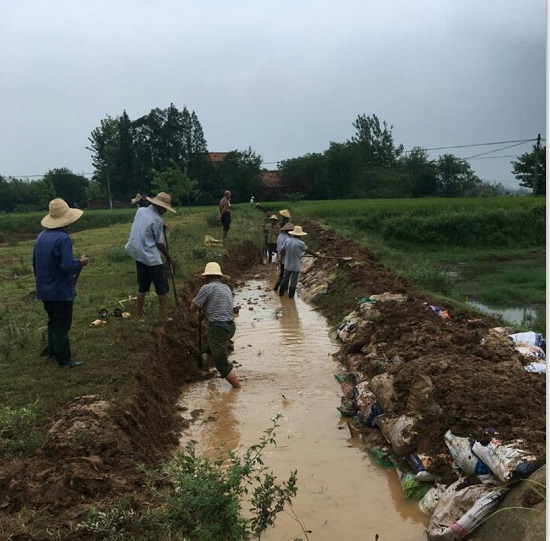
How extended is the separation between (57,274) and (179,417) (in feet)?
→ 6.64

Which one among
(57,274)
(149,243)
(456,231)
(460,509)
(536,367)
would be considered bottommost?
(460,509)

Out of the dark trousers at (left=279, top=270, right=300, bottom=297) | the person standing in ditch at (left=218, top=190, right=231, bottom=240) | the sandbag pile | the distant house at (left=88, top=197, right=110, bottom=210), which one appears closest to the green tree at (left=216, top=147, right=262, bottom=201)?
the distant house at (left=88, top=197, right=110, bottom=210)

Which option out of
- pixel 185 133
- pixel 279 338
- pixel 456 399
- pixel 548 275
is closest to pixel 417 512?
pixel 456 399

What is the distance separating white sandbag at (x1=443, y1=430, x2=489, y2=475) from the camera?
387 centimetres

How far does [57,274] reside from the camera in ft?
18.1

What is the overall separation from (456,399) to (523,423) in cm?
65

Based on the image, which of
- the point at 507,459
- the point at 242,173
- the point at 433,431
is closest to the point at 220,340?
the point at 433,431

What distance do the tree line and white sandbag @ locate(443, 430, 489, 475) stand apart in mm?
43105

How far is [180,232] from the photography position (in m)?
17.3

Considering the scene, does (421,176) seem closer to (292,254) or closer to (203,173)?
(203,173)

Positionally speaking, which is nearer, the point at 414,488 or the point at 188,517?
the point at 188,517

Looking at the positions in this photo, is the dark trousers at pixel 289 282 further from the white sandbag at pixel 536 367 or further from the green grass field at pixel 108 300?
the white sandbag at pixel 536 367

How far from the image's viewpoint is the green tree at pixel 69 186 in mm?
61938

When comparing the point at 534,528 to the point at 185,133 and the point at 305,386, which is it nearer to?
the point at 305,386
